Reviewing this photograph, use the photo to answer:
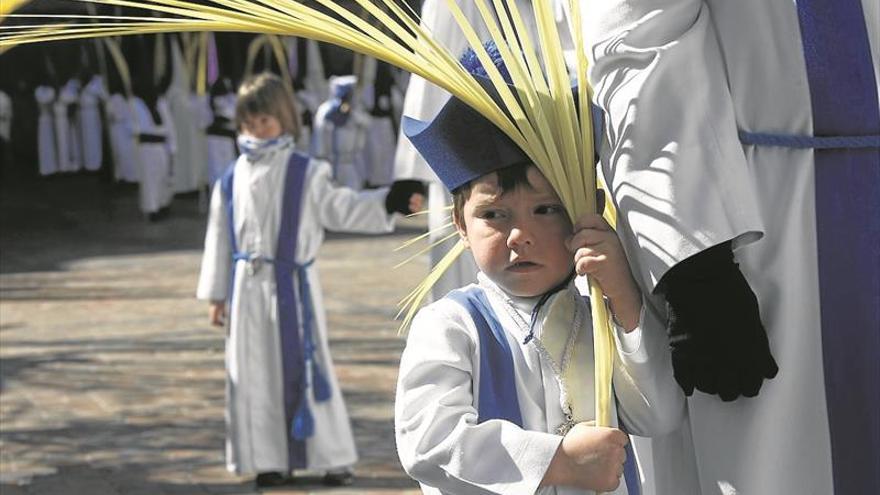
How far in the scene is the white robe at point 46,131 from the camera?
2622cm

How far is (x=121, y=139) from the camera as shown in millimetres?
24969

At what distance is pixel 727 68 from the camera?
302 cm

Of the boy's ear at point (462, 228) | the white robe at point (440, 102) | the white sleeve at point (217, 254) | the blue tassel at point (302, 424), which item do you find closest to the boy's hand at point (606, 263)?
the boy's ear at point (462, 228)

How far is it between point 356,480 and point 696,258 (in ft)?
15.0

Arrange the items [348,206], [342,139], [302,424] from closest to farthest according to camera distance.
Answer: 1. [348,206]
2. [302,424]
3. [342,139]

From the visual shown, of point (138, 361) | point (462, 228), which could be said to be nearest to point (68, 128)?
point (138, 361)

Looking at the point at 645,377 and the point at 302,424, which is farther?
the point at 302,424

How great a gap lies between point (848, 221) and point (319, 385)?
4.59 m

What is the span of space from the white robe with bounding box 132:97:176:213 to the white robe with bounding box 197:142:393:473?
14070 millimetres

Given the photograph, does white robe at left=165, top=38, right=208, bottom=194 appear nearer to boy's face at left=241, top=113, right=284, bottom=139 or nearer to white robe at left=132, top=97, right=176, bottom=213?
white robe at left=132, top=97, right=176, bottom=213

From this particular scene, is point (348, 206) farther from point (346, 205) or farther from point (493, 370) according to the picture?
point (493, 370)

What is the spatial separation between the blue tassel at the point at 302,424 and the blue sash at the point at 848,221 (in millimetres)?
4420

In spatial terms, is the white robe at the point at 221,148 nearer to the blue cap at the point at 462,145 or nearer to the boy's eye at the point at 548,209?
the blue cap at the point at 462,145

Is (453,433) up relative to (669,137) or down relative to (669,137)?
down
